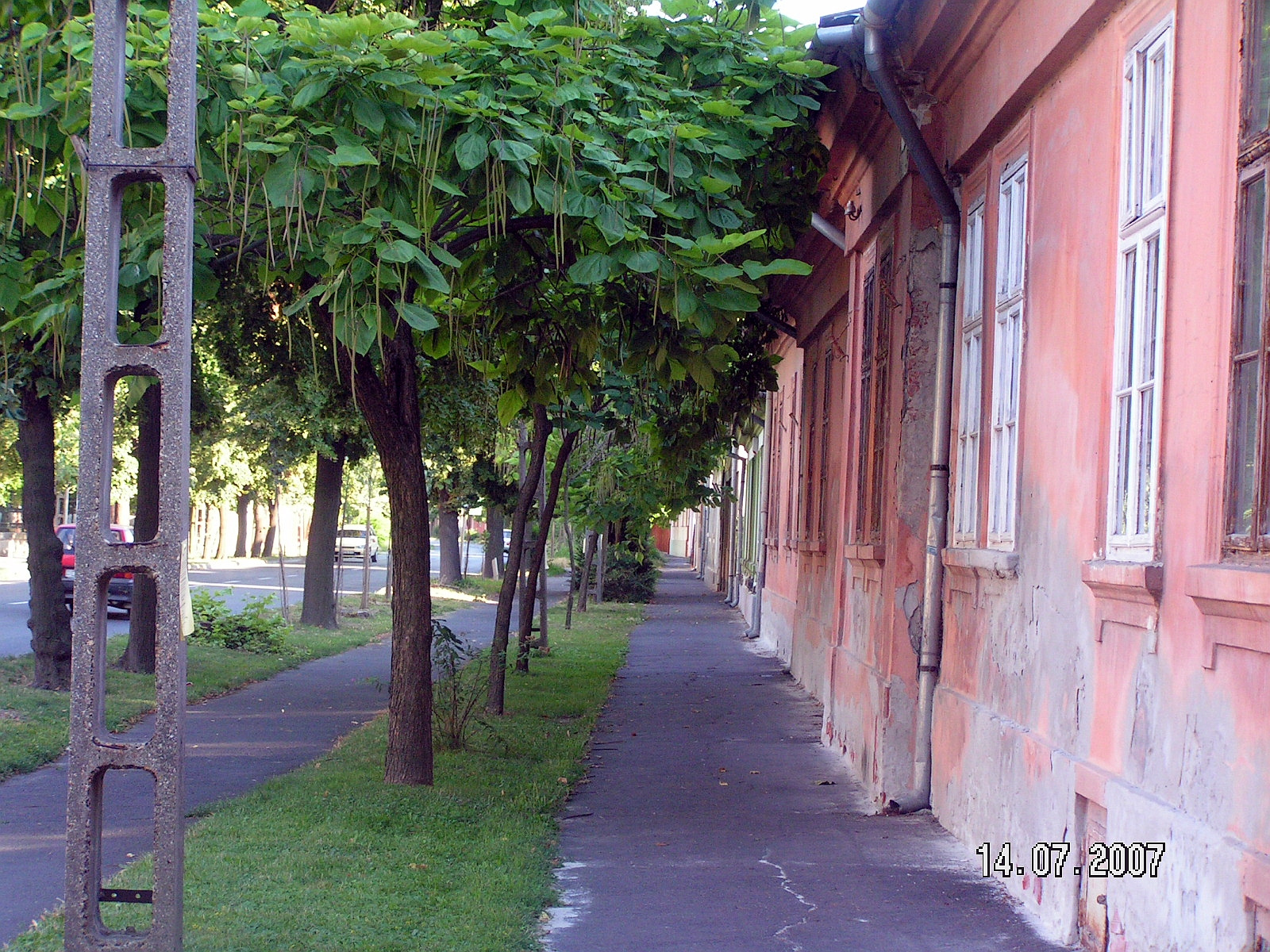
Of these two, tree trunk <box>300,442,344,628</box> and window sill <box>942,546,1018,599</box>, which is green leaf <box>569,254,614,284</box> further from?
tree trunk <box>300,442,344,628</box>

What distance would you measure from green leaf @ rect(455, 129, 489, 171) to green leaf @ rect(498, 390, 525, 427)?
9.81 ft

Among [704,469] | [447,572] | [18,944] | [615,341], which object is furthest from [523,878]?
[447,572]

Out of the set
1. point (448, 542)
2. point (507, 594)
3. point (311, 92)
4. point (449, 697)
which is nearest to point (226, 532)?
point (448, 542)

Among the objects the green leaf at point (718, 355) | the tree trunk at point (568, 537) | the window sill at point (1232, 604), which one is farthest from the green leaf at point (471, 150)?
the tree trunk at point (568, 537)

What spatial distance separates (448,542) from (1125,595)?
31.4 metres

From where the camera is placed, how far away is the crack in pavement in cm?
549

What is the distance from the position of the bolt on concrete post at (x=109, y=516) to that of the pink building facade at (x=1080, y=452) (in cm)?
328

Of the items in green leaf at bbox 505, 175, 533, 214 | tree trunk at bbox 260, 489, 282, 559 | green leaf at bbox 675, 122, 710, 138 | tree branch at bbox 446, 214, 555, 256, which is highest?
green leaf at bbox 675, 122, 710, 138

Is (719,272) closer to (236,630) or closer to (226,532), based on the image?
(236,630)

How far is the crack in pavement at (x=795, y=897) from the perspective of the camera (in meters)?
5.49

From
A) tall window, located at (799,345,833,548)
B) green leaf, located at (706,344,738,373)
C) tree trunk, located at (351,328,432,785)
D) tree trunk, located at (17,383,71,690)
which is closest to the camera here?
green leaf, located at (706,344,738,373)

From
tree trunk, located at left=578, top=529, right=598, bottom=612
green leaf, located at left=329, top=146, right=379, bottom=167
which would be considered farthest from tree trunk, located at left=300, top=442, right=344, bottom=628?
green leaf, located at left=329, top=146, right=379, bottom=167

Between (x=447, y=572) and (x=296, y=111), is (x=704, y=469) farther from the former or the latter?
(x=447, y=572)

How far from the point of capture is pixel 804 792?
912cm
